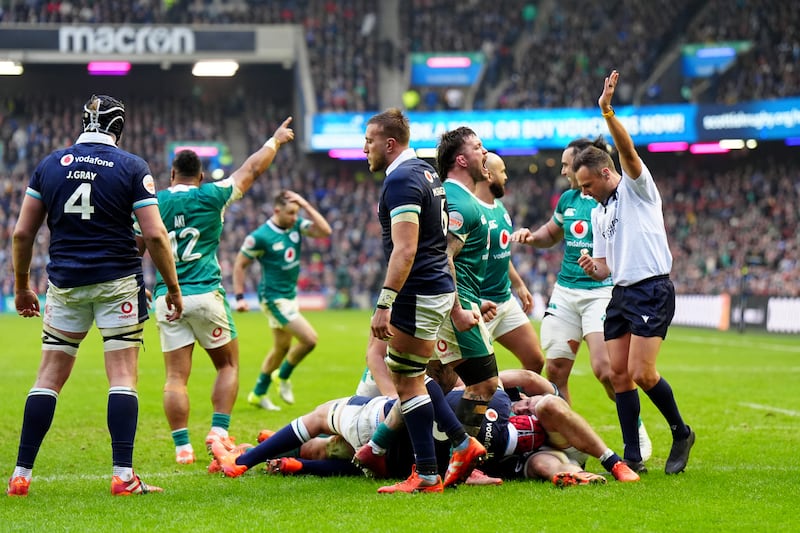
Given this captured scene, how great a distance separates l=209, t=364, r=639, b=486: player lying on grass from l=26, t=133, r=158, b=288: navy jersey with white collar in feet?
5.46

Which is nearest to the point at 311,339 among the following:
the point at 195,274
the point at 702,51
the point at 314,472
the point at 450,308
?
the point at 195,274

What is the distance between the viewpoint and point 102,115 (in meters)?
7.06

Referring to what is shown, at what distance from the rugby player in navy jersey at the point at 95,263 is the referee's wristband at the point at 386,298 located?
146cm

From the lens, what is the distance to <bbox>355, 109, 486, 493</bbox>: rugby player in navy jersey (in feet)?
21.7

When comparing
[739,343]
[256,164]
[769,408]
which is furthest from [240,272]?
[739,343]

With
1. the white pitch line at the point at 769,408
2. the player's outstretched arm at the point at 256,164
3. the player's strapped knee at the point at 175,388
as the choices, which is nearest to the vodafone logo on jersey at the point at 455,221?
the player's outstretched arm at the point at 256,164

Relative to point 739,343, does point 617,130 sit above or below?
above

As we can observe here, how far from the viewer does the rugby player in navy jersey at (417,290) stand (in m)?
6.61

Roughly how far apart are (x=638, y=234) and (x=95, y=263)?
3752 mm

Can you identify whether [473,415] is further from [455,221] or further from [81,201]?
[81,201]

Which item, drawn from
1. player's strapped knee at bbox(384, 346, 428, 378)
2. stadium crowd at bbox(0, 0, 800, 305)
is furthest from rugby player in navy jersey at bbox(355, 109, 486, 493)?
stadium crowd at bbox(0, 0, 800, 305)

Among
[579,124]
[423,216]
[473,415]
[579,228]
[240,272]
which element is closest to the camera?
[423,216]

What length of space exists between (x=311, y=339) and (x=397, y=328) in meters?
6.24

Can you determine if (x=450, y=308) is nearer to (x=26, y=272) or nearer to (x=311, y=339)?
(x=26, y=272)
